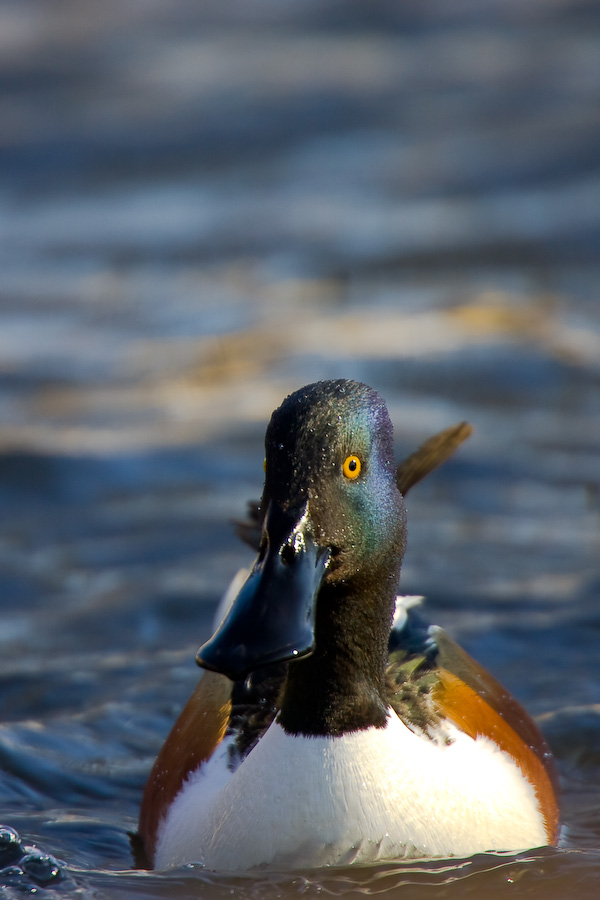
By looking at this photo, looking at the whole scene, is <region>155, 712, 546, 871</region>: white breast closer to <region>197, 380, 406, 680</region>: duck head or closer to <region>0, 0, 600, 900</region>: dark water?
<region>0, 0, 600, 900</region>: dark water

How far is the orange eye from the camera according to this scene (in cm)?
313

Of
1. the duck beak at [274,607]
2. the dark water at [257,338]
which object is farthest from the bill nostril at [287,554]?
the dark water at [257,338]

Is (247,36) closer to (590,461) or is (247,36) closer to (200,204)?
(200,204)

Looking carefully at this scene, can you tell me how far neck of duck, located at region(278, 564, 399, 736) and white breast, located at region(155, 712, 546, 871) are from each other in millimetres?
37

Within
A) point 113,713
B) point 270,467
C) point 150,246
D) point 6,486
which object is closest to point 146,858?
point 113,713

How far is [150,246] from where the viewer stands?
895cm

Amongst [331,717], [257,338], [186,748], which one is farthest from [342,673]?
[257,338]

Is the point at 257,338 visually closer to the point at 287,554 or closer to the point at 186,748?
the point at 186,748

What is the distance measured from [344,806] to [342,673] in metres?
0.32

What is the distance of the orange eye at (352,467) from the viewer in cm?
313

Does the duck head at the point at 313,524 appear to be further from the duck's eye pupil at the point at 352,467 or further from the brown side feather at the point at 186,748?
the brown side feather at the point at 186,748

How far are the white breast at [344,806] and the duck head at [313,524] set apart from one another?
1.39 feet

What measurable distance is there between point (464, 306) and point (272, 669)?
185 inches

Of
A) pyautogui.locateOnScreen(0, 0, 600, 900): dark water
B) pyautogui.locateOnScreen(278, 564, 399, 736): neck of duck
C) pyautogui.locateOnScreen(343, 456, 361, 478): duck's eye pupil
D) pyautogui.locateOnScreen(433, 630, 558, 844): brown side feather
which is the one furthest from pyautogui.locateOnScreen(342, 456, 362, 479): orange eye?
pyautogui.locateOnScreen(0, 0, 600, 900): dark water
